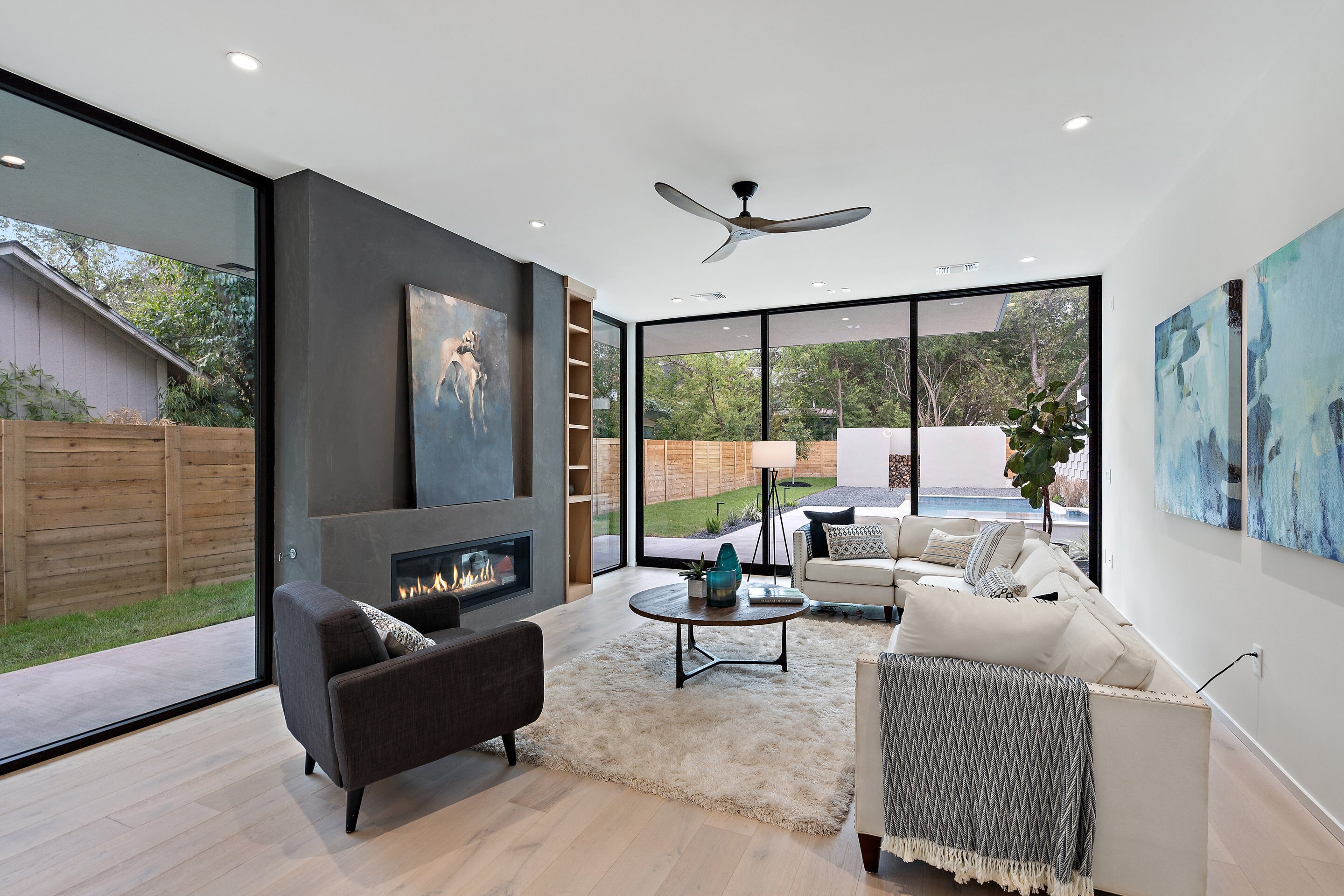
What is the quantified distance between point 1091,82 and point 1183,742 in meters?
2.43

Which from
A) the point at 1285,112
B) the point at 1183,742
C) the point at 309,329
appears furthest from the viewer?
the point at 309,329

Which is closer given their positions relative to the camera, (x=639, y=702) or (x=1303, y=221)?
(x=1303, y=221)

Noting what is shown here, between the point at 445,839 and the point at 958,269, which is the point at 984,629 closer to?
the point at 445,839

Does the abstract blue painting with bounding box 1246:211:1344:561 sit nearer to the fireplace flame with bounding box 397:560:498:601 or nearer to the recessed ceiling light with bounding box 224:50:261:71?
the recessed ceiling light with bounding box 224:50:261:71

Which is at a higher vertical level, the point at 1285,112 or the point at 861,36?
the point at 861,36

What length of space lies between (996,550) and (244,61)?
186 inches

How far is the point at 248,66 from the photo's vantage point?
8.32ft

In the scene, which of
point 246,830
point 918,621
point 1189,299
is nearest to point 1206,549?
point 1189,299

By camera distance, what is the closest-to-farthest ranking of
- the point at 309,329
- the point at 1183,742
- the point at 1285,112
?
1. the point at 1183,742
2. the point at 1285,112
3. the point at 309,329

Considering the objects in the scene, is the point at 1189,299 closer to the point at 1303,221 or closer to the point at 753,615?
the point at 1303,221

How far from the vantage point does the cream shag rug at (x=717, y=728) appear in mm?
2455

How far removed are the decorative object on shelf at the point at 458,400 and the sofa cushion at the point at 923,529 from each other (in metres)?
3.19

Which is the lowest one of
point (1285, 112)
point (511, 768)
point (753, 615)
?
point (511, 768)

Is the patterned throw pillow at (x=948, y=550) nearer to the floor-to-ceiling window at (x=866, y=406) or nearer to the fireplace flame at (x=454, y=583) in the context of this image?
the floor-to-ceiling window at (x=866, y=406)
